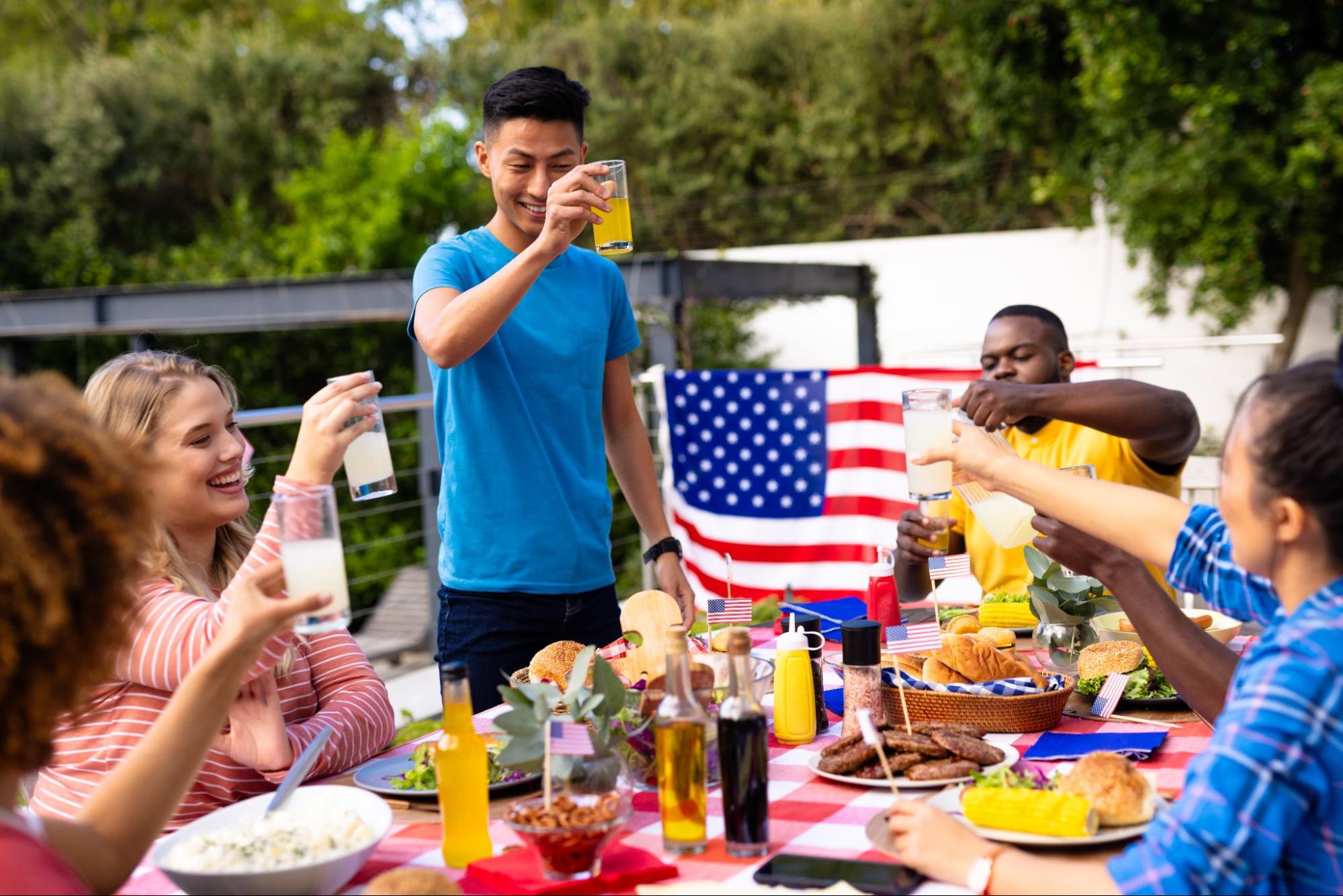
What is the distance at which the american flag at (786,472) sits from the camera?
588cm

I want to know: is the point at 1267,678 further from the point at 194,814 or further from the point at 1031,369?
the point at 1031,369

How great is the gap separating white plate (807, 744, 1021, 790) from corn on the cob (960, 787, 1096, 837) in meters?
0.10

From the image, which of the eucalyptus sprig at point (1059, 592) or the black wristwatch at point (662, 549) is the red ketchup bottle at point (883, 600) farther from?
the black wristwatch at point (662, 549)

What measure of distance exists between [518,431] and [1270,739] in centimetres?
171

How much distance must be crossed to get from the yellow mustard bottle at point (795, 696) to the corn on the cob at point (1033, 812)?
1.64ft

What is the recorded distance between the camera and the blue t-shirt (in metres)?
2.54

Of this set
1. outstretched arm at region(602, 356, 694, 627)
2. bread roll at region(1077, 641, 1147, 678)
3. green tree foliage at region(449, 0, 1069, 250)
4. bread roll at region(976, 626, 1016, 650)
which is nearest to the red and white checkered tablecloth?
bread roll at region(1077, 641, 1147, 678)

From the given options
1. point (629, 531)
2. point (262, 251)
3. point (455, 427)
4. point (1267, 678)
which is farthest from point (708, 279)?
point (262, 251)

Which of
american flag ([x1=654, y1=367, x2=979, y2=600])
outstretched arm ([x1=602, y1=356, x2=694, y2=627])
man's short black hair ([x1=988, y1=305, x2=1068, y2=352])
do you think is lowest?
american flag ([x1=654, y1=367, x2=979, y2=600])

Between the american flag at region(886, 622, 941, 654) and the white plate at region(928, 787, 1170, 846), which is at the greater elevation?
A: the american flag at region(886, 622, 941, 654)

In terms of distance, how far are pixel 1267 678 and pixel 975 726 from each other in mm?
788

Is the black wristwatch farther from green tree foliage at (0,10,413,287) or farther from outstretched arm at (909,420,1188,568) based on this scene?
green tree foliage at (0,10,413,287)

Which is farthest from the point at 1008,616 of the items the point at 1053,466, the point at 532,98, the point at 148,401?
the point at 148,401

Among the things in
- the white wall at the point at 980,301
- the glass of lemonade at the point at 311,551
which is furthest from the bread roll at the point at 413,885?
the white wall at the point at 980,301
